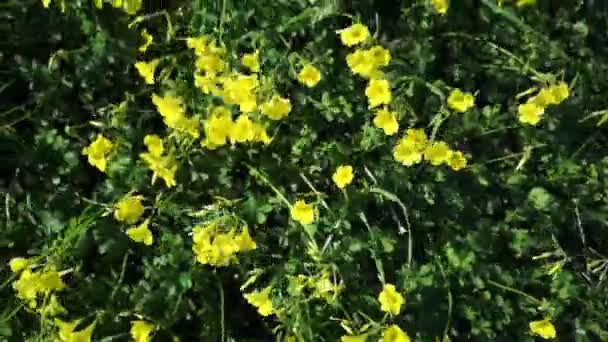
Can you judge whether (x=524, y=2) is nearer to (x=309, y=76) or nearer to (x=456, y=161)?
(x=456, y=161)

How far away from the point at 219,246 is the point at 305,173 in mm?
344

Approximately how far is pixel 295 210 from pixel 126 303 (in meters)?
0.50

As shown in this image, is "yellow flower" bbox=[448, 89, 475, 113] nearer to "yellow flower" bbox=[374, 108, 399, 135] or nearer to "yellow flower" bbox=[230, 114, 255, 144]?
"yellow flower" bbox=[374, 108, 399, 135]

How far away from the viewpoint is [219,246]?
2.12 m

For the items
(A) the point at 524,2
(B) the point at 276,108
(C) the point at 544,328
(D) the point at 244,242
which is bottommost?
(C) the point at 544,328

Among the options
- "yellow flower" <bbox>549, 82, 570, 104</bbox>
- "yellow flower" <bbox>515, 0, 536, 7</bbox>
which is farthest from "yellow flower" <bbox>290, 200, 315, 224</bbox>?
Answer: "yellow flower" <bbox>515, 0, 536, 7</bbox>

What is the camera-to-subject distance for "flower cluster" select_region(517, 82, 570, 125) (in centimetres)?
229

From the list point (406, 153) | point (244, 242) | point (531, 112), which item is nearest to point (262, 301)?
point (244, 242)

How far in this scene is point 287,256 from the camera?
7.44ft

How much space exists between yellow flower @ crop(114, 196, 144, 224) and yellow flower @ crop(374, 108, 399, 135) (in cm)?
64

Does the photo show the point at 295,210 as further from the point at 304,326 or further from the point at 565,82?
the point at 565,82

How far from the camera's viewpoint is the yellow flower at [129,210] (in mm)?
2182

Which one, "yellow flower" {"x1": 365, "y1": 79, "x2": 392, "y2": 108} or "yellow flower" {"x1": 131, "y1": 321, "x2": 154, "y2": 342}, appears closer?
"yellow flower" {"x1": 131, "y1": 321, "x2": 154, "y2": 342}

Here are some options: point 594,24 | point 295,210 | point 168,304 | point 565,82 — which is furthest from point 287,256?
point 594,24
